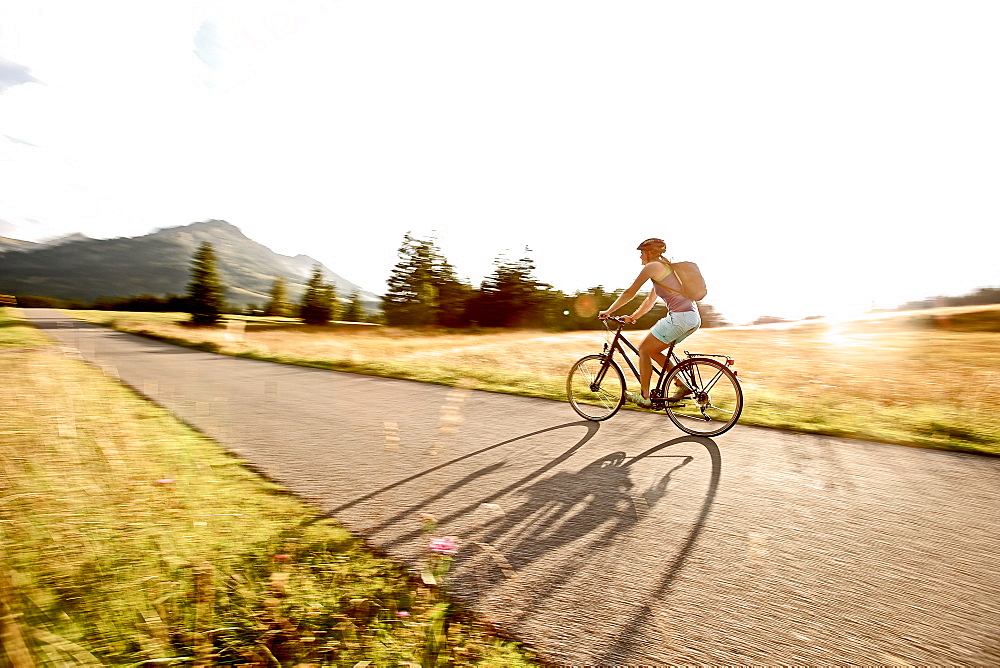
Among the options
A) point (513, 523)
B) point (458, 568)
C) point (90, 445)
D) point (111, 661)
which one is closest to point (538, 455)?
point (513, 523)

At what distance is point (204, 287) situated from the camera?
218 feet

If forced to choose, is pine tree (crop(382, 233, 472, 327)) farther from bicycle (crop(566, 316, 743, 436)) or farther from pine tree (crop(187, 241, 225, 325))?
bicycle (crop(566, 316, 743, 436))

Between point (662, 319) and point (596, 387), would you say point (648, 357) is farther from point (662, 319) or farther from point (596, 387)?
point (596, 387)

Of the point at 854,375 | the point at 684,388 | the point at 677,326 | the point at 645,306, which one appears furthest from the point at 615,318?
the point at 854,375

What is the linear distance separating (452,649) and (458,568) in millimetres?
704

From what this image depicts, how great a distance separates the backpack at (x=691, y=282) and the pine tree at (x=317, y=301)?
77123 millimetres

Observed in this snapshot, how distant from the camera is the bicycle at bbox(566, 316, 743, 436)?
20.7 ft

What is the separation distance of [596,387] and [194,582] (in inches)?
233

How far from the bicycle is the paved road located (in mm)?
313

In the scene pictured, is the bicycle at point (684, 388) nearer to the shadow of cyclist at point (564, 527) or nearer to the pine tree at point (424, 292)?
the shadow of cyclist at point (564, 527)

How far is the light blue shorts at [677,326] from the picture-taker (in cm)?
623

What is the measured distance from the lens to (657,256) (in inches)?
254

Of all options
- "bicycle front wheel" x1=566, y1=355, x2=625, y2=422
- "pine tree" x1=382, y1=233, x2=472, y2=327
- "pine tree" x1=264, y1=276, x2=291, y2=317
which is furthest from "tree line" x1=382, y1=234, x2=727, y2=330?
"bicycle front wheel" x1=566, y1=355, x2=625, y2=422

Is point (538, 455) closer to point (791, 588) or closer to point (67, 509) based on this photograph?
point (791, 588)
